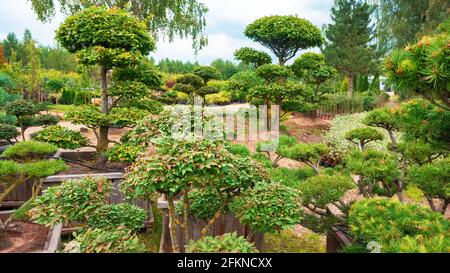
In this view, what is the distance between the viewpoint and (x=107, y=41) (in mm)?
3980

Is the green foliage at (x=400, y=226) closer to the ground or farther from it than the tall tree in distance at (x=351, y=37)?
closer to the ground

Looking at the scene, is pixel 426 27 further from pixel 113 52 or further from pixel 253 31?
pixel 113 52

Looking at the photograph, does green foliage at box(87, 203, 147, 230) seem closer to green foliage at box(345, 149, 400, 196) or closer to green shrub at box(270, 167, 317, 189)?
green shrub at box(270, 167, 317, 189)

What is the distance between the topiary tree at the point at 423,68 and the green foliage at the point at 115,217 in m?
1.98

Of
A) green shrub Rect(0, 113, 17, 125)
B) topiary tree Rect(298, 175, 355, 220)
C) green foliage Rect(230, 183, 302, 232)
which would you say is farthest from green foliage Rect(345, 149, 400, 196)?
green shrub Rect(0, 113, 17, 125)

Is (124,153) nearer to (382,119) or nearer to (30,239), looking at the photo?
(30,239)

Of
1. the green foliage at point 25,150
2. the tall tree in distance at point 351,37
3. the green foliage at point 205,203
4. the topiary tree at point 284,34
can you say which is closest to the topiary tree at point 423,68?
the green foliage at point 205,203

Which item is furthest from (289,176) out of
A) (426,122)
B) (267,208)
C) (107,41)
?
Answer: (107,41)

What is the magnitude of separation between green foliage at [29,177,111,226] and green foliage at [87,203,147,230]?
46mm

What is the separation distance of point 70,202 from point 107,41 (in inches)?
99.7

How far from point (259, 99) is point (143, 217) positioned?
23.4 ft

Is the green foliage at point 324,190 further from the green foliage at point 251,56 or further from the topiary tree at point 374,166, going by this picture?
the green foliage at point 251,56

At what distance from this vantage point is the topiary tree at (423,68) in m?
1.47
